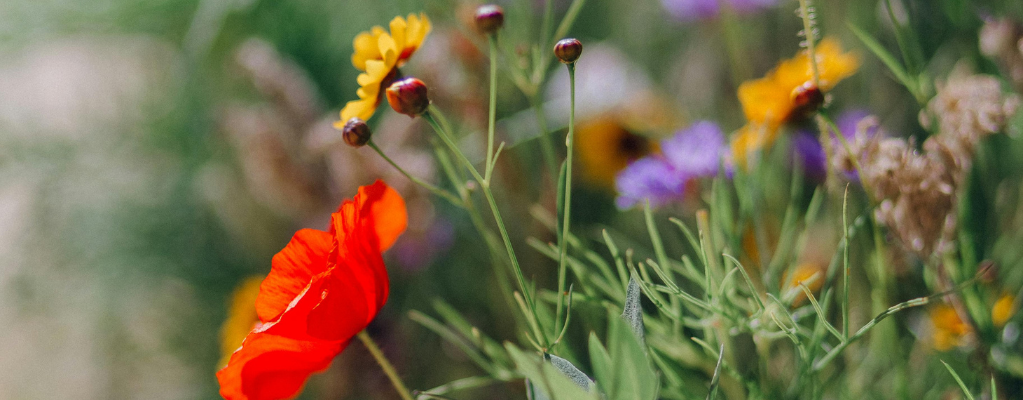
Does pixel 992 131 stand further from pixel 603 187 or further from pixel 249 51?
pixel 249 51

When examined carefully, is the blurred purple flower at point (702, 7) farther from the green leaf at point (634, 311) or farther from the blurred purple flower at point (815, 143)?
the green leaf at point (634, 311)

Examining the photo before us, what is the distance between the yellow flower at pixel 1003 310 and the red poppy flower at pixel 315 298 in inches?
11.8

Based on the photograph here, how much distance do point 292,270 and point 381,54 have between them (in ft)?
0.29

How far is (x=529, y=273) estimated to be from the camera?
0.50m

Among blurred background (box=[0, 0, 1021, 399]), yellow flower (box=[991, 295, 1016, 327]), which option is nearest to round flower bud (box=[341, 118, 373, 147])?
blurred background (box=[0, 0, 1021, 399])

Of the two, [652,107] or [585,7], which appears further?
[585,7]

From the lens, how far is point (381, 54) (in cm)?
23

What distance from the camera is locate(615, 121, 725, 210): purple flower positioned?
13.7 inches

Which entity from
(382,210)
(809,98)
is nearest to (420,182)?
(382,210)

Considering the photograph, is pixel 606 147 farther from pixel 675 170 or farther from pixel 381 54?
pixel 381 54

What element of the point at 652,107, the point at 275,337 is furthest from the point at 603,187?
the point at 275,337

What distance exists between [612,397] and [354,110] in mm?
141

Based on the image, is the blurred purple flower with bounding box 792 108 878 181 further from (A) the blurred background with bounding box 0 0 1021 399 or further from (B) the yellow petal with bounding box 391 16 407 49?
(B) the yellow petal with bounding box 391 16 407 49

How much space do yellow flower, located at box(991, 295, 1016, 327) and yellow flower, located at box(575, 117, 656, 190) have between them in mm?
262
